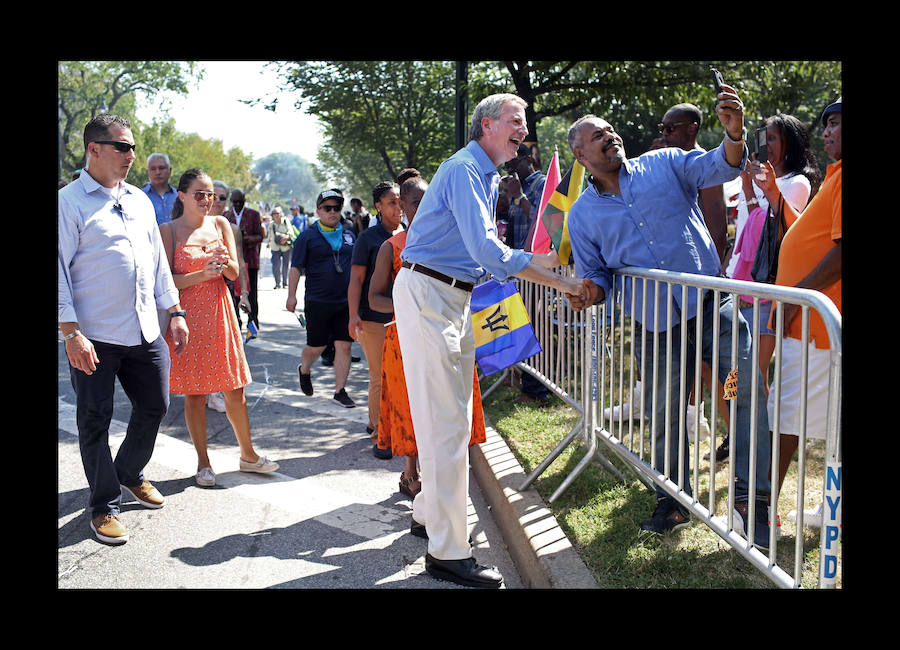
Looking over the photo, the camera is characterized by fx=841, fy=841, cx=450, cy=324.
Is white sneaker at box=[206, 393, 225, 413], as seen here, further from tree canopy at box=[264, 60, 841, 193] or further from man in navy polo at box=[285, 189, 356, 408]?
tree canopy at box=[264, 60, 841, 193]

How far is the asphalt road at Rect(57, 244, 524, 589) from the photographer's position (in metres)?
3.97

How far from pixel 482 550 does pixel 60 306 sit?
2.46m

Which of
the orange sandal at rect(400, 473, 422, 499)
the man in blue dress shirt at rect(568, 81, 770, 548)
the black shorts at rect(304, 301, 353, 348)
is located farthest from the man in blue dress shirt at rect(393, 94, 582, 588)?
the black shorts at rect(304, 301, 353, 348)

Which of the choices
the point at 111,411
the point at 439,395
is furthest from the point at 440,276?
the point at 111,411

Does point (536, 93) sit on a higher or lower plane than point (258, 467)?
higher

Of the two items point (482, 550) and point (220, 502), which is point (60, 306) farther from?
point (482, 550)

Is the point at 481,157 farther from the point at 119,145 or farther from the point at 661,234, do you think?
the point at 119,145

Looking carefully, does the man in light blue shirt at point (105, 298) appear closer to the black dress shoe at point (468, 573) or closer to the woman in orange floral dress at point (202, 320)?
the woman in orange floral dress at point (202, 320)

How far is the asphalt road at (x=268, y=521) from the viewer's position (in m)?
3.97

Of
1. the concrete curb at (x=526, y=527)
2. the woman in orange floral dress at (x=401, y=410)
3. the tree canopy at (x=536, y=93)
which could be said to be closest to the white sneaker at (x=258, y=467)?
the woman in orange floral dress at (x=401, y=410)

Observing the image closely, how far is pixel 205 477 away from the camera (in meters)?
5.31

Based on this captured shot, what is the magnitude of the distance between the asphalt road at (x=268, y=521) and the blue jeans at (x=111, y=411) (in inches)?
9.4

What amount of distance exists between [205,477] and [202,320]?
993 millimetres
